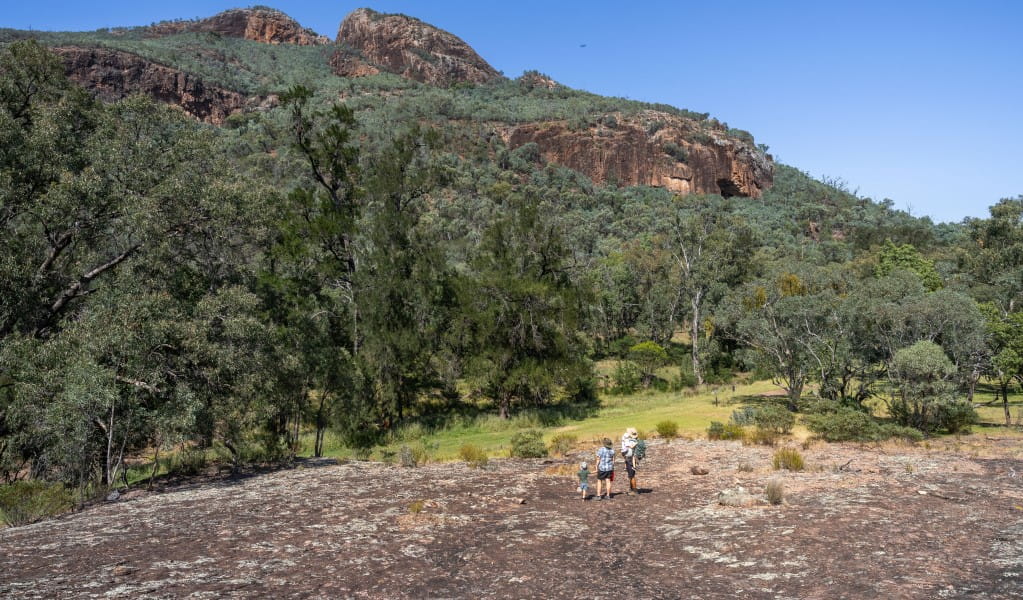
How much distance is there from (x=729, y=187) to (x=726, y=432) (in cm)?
14126

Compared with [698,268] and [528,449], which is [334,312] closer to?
[528,449]

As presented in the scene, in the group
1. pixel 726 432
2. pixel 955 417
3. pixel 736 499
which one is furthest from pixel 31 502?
pixel 955 417

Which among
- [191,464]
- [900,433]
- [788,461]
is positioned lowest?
[191,464]

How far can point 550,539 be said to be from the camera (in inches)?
453

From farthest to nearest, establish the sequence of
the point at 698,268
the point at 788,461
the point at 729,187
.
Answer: the point at 729,187 < the point at 698,268 < the point at 788,461

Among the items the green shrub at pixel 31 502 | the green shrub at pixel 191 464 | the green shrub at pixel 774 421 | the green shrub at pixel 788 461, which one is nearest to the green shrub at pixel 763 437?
the green shrub at pixel 774 421

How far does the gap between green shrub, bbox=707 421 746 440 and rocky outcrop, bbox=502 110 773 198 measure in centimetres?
12823

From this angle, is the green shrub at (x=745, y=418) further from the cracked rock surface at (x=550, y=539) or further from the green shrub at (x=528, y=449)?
Result: the green shrub at (x=528, y=449)

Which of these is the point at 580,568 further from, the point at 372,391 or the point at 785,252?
the point at 785,252

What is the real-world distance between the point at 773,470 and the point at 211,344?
16.3 m

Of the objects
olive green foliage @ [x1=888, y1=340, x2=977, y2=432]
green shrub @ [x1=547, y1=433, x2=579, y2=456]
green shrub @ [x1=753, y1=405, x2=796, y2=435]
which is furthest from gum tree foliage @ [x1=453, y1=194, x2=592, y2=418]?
olive green foliage @ [x1=888, y1=340, x2=977, y2=432]

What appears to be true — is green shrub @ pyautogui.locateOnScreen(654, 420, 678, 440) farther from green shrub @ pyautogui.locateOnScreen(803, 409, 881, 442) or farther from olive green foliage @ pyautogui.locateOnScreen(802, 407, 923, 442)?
green shrub @ pyautogui.locateOnScreen(803, 409, 881, 442)

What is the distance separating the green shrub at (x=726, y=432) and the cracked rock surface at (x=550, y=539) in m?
5.90

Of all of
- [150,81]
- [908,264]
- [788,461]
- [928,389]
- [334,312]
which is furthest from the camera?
[150,81]
